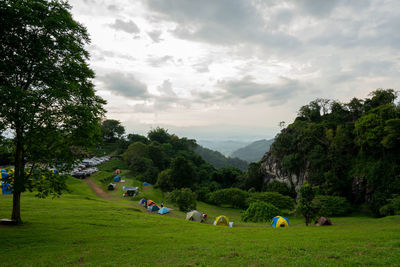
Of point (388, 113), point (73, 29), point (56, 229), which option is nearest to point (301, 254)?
point (56, 229)

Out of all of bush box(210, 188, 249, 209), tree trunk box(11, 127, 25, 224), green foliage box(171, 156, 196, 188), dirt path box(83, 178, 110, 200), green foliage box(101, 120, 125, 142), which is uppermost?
green foliage box(101, 120, 125, 142)

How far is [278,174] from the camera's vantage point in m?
56.0

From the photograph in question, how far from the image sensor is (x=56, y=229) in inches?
518

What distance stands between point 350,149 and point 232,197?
25484mm

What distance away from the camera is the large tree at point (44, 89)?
10625 millimetres

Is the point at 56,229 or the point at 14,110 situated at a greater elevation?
the point at 14,110

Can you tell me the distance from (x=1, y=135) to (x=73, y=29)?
720 cm

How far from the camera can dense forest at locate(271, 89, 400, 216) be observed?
111 feet

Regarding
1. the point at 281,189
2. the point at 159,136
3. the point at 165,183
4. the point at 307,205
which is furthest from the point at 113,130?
the point at 307,205


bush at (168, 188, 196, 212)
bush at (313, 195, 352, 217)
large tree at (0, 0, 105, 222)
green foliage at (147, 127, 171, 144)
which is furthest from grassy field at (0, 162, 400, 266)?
green foliage at (147, 127, 171, 144)

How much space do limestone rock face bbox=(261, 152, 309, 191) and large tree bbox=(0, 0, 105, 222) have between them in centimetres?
4767

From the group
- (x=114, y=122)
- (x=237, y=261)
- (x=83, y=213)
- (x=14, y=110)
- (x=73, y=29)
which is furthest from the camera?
(x=114, y=122)

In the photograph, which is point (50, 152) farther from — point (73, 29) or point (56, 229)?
point (73, 29)

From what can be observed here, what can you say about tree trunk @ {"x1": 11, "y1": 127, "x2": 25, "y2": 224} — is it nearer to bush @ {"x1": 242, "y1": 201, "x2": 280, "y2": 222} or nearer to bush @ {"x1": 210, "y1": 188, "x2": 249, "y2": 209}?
bush @ {"x1": 242, "y1": 201, "x2": 280, "y2": 222}
